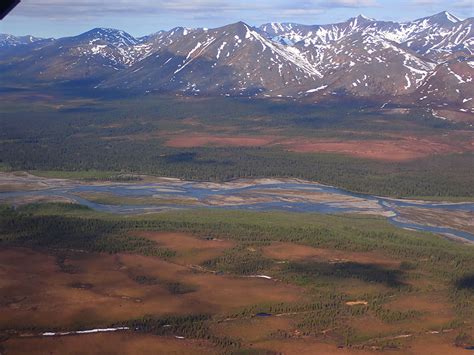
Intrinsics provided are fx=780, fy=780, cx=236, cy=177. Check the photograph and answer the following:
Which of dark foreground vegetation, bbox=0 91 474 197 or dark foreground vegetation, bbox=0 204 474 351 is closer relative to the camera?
dark foreground vegetation, bbox=0 204 474 351

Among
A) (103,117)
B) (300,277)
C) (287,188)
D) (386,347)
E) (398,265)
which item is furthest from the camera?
(103,117)

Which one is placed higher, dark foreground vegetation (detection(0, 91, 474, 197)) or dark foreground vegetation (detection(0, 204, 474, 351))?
dark foreground vegetation (detection(0, 91, 474, 197))

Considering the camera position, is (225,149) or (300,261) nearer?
(300,261)

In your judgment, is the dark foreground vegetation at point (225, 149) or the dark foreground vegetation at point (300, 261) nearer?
the dark foreground vegetation at point (300, 261)

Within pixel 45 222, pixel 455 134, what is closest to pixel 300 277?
pixel 45 222

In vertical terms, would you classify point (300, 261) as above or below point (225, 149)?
below

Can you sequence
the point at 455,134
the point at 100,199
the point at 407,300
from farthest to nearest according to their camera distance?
the point at 455,134, the point at 100,199, the point at 407,300

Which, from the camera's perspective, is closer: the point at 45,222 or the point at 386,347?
the point at 386,347

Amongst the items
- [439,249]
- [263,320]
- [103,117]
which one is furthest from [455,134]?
[263,320]

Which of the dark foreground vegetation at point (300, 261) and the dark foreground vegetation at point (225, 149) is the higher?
the dark foreground vegetation at point (225, 149)

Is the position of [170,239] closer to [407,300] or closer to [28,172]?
[407,300]
